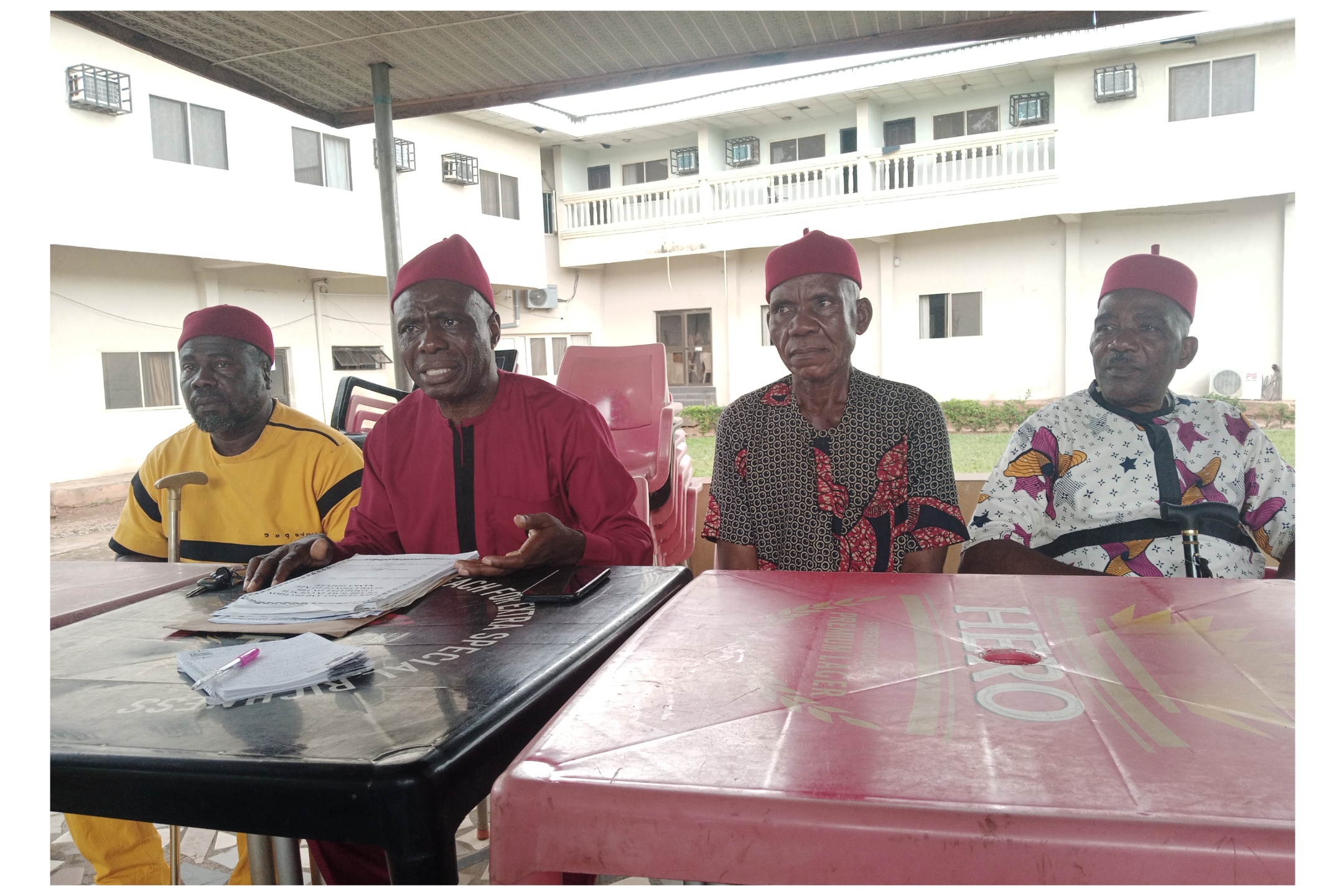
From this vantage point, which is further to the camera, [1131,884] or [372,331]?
[372,331]

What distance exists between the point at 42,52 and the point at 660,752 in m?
1.12

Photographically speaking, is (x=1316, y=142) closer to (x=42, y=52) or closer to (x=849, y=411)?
(x=849, y=411)

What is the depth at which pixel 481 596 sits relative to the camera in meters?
1.55

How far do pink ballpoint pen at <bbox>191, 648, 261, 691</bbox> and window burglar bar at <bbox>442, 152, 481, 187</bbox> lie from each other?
13.4 m

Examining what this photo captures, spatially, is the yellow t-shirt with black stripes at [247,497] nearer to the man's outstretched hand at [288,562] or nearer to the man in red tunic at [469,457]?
the man in red tunic at [469,457]

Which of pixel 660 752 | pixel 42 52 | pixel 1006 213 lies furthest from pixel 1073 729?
pixel 1006 213

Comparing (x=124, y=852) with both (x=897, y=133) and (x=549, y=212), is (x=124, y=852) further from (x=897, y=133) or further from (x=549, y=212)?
(x=549, y=212)

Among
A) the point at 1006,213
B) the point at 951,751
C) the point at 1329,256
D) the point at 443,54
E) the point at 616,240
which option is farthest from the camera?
the point at 616,240

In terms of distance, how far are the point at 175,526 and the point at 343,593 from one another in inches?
40.3

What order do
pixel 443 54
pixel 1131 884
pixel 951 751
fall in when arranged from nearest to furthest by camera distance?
1. pixel 1131 884
2. pixel 951 751
3. pixel 443 54

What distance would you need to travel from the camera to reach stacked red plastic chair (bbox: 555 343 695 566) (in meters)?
4.31

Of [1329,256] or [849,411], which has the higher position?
[1329,256]

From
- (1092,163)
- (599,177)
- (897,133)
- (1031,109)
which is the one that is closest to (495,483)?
(1092,163)

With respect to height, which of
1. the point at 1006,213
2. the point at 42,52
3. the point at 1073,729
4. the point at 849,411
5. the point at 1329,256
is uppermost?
the point at 1006,213
